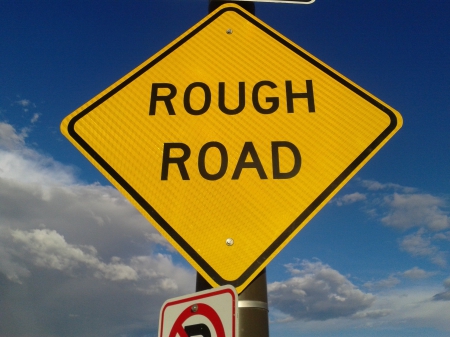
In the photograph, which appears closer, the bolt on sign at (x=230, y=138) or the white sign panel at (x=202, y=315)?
the white sign panel at (x=202, y=315)

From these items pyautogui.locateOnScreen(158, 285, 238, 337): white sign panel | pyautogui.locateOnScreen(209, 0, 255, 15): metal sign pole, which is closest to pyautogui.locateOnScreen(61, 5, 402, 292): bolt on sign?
pyautogui.locateOnScreen(158, 285, 238, 337): white sign panel

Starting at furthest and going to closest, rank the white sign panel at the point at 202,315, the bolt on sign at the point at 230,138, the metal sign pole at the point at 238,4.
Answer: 1. the metal sign pole at the point at 238,4
2. the bolt on sign at the point at 230,138
3. the white sign panel at the point at 202,315

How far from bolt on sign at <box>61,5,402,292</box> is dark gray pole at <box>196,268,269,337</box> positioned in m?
0.21

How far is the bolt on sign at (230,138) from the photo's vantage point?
61.8 inches

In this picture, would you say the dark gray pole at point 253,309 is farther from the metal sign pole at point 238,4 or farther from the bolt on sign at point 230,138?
the metal sign pole at point 238,4

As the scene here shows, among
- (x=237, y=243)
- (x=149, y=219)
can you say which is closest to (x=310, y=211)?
(x=237, y=243)

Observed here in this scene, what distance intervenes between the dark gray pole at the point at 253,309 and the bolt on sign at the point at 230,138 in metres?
0.21

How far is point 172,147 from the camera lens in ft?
5.77

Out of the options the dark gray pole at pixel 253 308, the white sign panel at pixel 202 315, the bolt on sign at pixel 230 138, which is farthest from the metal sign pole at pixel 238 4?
the white sign panel at pixel 202 315

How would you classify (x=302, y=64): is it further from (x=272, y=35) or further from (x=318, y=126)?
(x=318, y=126)

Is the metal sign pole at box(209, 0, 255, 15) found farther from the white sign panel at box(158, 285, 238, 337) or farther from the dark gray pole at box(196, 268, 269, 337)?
the white sign panel at box(158, 285, 238, 337)

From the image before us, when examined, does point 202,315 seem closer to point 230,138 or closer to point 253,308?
point 253,308

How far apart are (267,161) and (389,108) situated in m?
0.65

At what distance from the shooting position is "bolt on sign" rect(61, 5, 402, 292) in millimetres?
1570
